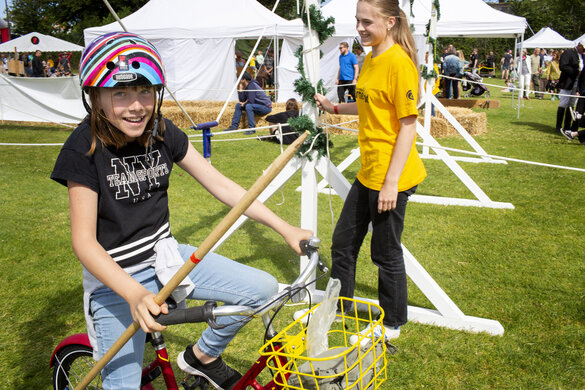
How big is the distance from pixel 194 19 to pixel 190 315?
1623 cm

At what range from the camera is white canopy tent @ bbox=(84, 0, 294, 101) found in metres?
15.6

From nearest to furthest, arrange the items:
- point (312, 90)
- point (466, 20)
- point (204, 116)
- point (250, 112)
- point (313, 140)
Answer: point (312, 90) → point (313, 140) → point (466, 20) → point (250, 112) → point (204, 116)

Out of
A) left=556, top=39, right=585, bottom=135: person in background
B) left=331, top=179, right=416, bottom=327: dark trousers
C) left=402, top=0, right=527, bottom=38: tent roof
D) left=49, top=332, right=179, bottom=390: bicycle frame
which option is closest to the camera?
left=49, top=332, right=179, bottom=390: bicycle frame

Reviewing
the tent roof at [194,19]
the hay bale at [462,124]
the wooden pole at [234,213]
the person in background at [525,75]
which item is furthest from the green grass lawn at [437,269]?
the person in background at [525,75]

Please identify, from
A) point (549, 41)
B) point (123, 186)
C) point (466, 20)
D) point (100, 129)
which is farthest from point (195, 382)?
point (549, 41)

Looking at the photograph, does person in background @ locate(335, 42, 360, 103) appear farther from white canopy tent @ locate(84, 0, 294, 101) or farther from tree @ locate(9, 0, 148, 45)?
tree @ locate(9, 0, 148, 45)

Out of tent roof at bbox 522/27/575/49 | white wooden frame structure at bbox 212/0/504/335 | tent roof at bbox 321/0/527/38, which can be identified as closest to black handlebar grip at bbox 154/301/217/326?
white wooden frame structure at bbox 212/0/504/335

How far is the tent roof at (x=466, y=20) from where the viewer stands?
12.9m

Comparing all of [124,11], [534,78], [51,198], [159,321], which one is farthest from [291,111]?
[124,11]

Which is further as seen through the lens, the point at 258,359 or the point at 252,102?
the point at 252,102

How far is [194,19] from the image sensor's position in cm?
1617

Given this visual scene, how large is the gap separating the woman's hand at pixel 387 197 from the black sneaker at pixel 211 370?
1.41 metres

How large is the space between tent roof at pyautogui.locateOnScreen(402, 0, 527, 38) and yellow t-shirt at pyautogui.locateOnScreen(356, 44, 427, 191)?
1064 cm

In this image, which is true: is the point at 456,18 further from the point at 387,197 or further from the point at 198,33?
the point at 387,197
